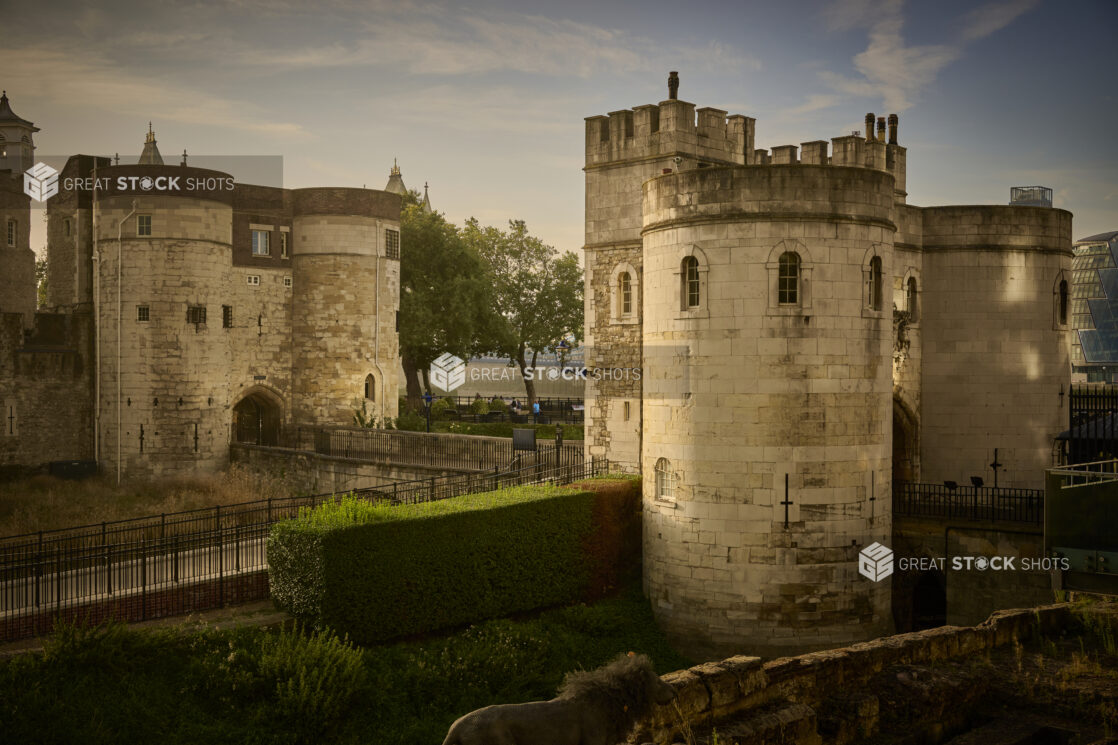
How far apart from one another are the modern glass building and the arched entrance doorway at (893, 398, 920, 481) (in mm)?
76234

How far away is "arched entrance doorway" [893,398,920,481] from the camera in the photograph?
A: 25.8 m

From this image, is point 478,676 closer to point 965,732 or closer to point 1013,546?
point 965,732

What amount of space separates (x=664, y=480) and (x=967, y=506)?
26.4ft

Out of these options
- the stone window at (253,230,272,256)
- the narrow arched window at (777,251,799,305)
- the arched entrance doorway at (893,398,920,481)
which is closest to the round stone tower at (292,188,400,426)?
the stone window at (253,230,272,256)

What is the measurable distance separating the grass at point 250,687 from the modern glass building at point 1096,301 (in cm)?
9073

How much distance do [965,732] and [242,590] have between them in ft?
40.8

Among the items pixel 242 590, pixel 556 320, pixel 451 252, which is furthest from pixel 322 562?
pixel 556 320

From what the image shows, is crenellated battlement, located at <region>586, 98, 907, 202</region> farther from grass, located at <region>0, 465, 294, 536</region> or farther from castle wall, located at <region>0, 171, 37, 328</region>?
castle wall, located at <region>0, 171, 37, 328</region>

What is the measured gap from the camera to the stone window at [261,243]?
39625 millimetres

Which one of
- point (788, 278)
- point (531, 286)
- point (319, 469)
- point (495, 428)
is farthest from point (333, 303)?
point (788, 278)

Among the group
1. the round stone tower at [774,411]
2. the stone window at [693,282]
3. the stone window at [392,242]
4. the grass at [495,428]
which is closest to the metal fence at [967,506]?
the round stone tower at [774,411]

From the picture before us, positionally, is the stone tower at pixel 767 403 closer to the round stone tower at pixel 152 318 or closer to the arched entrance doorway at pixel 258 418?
the round stone tower at pixel 152 318

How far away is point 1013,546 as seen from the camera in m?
20.8

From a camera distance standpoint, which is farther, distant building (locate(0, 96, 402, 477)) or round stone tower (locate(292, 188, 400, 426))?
round stone tower (locate(292, 188, 400, 426))
